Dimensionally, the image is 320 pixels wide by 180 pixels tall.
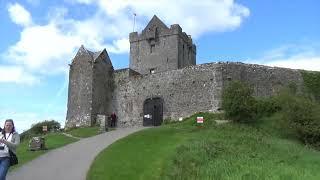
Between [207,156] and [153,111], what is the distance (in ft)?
75.0

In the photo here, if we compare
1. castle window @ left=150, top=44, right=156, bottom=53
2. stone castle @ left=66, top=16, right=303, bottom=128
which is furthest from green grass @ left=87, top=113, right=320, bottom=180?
castle window @ left=150, top=44, right=156, bottom=53

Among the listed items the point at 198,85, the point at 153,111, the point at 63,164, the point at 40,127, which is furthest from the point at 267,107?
the point at 40,127

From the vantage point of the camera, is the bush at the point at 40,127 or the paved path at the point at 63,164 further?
A: the bush at the point at 40,127

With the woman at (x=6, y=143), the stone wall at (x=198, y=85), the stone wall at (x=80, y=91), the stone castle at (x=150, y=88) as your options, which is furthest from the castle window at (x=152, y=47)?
the woman at (x=6, y=143)

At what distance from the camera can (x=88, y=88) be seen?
49.1 meters

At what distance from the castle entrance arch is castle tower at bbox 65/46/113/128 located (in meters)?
4.36

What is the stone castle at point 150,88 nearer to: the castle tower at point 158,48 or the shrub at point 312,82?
the shrub at point 312,82

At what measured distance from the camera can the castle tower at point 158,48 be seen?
57719 mm

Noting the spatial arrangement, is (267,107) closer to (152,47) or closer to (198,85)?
(198,85)

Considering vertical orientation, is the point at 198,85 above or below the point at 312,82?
below

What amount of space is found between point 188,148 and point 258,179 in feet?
26.4

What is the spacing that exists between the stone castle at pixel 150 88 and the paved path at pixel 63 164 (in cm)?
1393

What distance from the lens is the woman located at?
49.3 feet

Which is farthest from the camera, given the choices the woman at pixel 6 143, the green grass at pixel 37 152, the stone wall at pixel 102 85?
the stone wall at pixel 102 85
